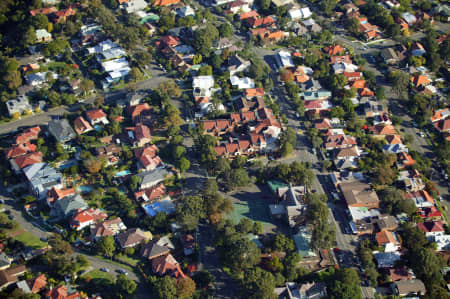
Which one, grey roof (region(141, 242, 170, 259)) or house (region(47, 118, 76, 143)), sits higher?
house (region(47, 118, 76, 143))

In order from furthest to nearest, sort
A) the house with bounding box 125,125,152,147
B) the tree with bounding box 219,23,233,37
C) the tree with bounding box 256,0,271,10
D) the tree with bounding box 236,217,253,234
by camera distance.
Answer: the tree with bounding box 256,0,271,10
the tree with bounding box 219,23,233,37
the house with bounding box 125,125,152,147
the tree with bounding box 236,217,253,234

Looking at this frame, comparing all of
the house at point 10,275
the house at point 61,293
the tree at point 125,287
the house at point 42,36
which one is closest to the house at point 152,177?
the tree at point 125,287

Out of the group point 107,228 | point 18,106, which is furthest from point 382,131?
point 18,106

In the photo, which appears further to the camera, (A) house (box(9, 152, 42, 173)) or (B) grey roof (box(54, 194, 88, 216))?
(A) house (box(9, 152, 42, 173))

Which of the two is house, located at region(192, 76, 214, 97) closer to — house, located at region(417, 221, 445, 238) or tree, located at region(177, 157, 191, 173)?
tree, located at region(177, 157, 191, 173)

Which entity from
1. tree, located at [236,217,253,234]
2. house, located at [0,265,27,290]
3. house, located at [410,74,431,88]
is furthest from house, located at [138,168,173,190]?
house, located at [410,74,431,88]

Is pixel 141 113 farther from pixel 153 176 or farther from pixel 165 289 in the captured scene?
pixel 165 289

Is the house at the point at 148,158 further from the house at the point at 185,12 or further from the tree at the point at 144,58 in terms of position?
the house at the point at 185,12
